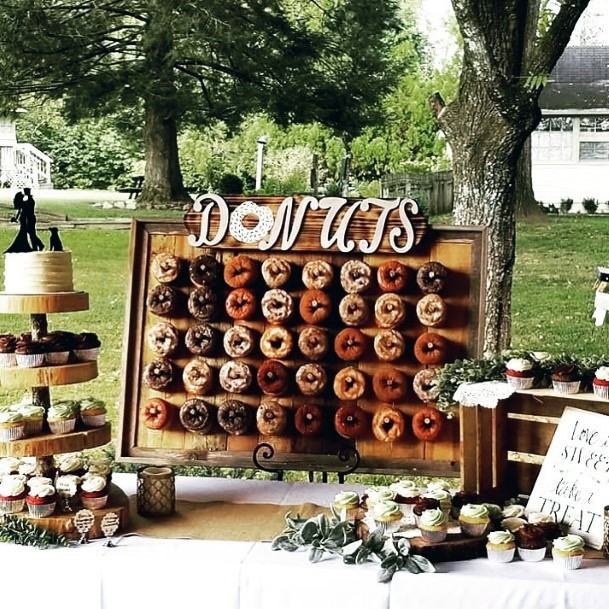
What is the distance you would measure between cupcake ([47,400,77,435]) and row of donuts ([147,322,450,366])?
0.43 metres

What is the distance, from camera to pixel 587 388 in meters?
2.31

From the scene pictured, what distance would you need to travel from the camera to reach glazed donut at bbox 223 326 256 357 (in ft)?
8.87

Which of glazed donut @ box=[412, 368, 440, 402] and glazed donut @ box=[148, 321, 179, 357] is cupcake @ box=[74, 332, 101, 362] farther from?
glazed donut @ box=[412, 368, 440, 402]

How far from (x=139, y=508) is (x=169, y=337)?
0.51 m

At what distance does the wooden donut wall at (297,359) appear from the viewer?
267 centimetres

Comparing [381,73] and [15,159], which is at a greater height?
[381,73]

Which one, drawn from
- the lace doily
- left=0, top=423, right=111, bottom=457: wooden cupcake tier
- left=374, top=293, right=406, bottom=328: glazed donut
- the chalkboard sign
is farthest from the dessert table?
left=374, top=293, right=406, bottom=328: glazed donut

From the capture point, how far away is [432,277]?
2623 mm

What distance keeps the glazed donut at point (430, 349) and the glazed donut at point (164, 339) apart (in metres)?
0.69

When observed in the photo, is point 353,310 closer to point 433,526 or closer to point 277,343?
point 277,343

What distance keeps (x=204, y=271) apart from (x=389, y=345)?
1.85 feet

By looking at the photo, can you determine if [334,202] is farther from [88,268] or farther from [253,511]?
[88,268]

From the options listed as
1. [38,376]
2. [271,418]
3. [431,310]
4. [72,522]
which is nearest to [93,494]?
[72,522]

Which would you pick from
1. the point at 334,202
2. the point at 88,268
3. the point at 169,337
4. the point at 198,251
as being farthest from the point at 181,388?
the point at 88,268
